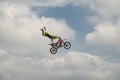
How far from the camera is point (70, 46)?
299ft

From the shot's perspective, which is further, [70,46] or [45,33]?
[70,46]

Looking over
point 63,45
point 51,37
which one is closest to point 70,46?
point 63,45

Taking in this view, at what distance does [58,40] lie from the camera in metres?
91.9

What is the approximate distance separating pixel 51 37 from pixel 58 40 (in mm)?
6872

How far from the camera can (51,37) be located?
280ft

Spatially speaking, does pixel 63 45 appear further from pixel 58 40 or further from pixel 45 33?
pixel 45 33

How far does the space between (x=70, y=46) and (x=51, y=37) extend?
821cm

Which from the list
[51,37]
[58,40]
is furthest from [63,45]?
[51,37]

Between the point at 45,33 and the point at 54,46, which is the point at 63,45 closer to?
the point at 54,46

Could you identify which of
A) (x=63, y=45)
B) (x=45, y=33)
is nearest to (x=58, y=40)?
(x=63, y=45)

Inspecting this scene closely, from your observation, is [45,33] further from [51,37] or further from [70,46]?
[70,46]

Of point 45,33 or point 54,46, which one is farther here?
point 54,46

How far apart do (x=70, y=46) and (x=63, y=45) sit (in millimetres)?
2188

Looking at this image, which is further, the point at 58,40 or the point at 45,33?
the point at 58,40
